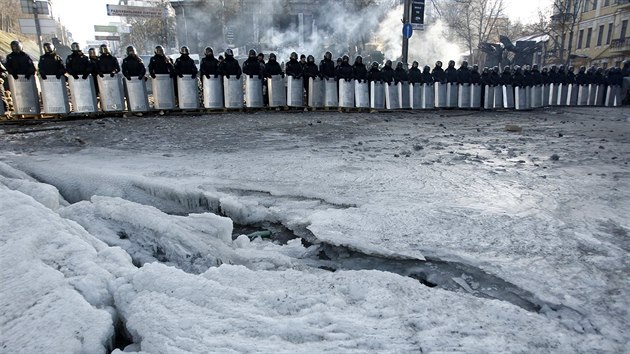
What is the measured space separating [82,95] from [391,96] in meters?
7.49

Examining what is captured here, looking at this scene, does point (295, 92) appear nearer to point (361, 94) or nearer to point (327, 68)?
point (327, 68)

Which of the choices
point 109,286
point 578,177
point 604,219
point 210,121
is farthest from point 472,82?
point 109,286

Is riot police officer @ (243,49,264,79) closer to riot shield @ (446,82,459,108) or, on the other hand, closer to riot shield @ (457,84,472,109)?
riot shield @ (446,82,459,108)

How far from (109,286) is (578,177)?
170 inches

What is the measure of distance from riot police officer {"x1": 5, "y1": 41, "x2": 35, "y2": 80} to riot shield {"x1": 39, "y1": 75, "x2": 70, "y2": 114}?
27 cm

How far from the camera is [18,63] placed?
8086 millimetres

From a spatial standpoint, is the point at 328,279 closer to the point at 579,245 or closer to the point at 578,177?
the point at 579,245

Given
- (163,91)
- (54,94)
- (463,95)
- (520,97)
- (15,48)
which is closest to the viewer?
(15,48)

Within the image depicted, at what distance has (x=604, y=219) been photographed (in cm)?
292

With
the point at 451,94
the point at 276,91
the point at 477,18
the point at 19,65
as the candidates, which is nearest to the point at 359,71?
the point at 276,91

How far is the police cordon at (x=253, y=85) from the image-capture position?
838 centimetres

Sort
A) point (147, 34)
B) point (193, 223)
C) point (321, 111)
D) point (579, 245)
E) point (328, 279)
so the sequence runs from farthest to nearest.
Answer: point (147, 34) < point (321, 111) < point (193, 223) < point (579, 245) < point (328, 279)

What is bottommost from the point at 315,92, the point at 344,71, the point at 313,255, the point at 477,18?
the point at 313,255

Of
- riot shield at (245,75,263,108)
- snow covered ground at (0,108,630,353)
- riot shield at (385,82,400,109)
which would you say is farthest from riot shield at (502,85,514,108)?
snow covered ground at (0,108,630,353)
